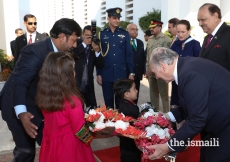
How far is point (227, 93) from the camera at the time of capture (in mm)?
1989

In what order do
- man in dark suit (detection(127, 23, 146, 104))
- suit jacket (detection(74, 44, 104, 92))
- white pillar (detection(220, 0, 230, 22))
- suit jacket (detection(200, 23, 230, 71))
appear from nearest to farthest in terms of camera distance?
suit jacket (detection(200, 23, 230, 71)), suit jacket (detection(74, 44, 104, 92)), man in dark suit (detection(127, 23, 146, 104)), white pillar (detection(220, 0, 230, 22))

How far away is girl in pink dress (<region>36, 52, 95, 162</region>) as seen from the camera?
2156 mm

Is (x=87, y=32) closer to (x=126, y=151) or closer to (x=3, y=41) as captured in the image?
(x=126, y=151)

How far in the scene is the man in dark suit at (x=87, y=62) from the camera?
4355 mm

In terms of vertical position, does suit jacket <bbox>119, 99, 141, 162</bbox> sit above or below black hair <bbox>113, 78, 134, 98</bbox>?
below

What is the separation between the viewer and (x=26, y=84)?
7.54ft

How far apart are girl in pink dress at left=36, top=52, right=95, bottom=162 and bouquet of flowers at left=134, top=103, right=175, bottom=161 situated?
0.46m

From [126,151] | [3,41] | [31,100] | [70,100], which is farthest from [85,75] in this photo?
[3,41]

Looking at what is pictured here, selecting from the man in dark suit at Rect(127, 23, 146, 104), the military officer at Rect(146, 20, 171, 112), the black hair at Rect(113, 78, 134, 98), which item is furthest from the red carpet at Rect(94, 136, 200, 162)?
the man in dark suit at Rect(127, 23, 146, 104)

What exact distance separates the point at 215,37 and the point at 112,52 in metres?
1.91

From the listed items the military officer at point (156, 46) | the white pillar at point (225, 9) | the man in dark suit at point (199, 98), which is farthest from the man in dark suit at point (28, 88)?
the white pillar at point (225, 9)

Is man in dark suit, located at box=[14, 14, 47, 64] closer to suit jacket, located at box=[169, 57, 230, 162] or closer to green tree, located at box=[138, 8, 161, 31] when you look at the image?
suit jacket, located at box=[169, 57, 230, 162]

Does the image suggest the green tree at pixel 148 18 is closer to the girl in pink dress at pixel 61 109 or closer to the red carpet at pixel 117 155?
the red carpet at pixel 117 155

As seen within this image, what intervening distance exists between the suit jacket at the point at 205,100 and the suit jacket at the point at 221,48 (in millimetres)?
1265
